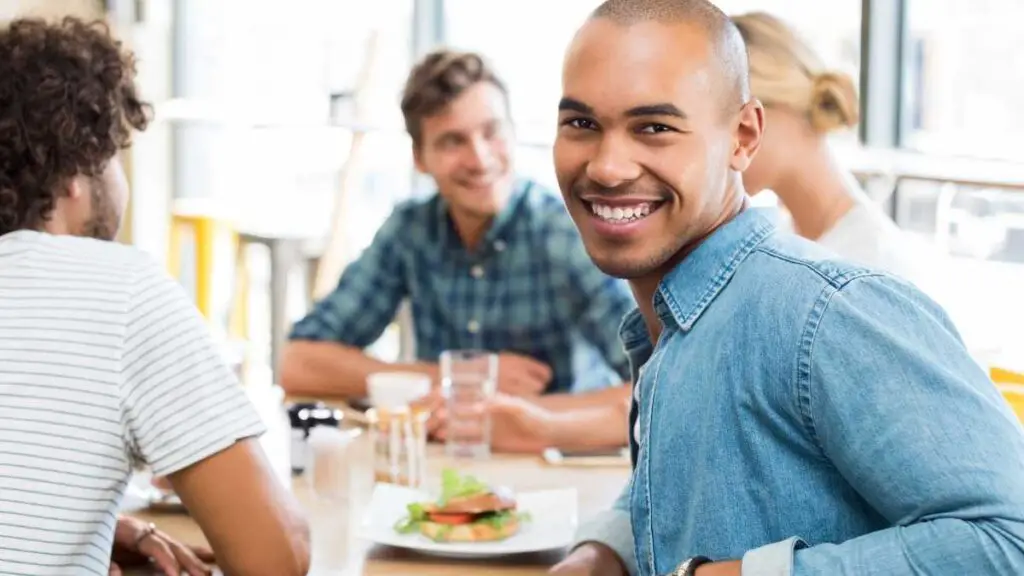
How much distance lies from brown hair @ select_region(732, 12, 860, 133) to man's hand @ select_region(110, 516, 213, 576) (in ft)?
3.90

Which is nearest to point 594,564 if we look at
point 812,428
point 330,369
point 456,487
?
point 456,487

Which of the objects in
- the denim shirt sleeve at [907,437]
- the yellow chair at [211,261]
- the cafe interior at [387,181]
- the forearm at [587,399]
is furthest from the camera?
the yellow chair at [211,261]

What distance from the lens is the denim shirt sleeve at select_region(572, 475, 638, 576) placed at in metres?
1.82

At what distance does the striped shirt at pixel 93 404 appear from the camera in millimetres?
1757

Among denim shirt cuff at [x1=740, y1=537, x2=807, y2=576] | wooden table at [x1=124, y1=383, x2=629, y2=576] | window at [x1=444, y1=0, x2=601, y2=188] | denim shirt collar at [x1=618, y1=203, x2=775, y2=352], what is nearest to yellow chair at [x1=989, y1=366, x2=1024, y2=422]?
wooden table at [x1=124, y1=383, x2=629, y2=576]

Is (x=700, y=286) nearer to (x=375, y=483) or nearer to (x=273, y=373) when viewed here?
(x=375, y=483)

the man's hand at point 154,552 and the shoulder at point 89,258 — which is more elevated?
the shoulder at point 89,258

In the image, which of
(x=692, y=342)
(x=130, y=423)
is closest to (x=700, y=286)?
(x=692, y=342)

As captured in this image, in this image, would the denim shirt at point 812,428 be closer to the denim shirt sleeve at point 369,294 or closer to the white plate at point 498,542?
the white plate at point 498,542

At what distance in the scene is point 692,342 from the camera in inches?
55.7

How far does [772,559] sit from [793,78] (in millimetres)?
1387

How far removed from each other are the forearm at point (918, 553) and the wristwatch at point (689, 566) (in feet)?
0.25

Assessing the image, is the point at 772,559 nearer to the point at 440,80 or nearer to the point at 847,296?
the point at 847,296

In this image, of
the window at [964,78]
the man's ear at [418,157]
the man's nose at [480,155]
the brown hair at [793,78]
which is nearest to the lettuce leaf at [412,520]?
the brown hair at [793,78]
